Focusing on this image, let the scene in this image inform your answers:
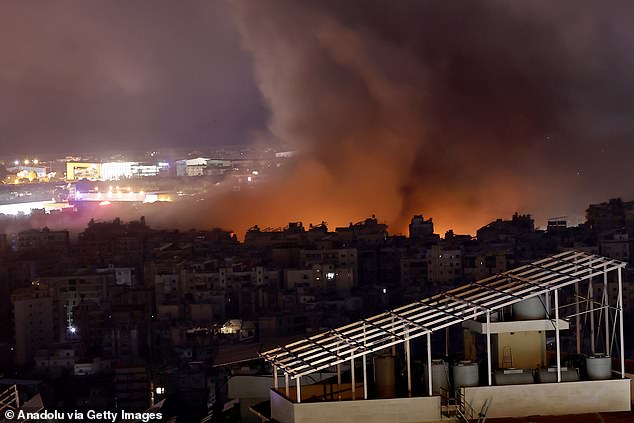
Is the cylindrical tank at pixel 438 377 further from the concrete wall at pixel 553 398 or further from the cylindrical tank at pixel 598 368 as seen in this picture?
the cylindrical tank at pixel 598 368

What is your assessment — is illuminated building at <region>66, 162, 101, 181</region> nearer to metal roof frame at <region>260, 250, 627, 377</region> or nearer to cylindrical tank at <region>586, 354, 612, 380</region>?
metal roof frame at <region>260, 250, 627, 377</region>

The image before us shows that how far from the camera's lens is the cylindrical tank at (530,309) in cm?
565

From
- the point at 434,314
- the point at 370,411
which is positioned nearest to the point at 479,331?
the point at 434,314

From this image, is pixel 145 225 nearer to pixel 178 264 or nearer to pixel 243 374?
pixel 178 264

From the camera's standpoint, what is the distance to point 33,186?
17656 millimetres

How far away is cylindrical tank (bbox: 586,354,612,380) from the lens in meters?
5.53

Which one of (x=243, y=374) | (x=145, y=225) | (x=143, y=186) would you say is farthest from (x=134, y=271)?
(x=243, y=374)

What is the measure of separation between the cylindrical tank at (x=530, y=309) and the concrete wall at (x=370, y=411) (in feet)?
1.70

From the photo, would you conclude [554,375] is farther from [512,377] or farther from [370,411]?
[370,411]

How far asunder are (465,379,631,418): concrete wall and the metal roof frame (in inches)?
11.3

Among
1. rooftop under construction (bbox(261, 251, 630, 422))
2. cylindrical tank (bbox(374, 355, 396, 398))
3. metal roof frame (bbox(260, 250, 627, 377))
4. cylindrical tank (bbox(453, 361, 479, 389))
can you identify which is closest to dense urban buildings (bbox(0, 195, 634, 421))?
metal roof frame (bbox(260, 250, 627, 377))

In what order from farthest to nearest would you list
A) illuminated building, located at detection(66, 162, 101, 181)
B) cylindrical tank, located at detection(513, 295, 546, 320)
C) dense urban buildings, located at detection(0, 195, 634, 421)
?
illuminated building, located at detection(66, 162, 101, 181)
dense urban buildings, located at detection(0, 195, 634, 421)
cylindrical tank, located at detection(513, 295, 546, 320)

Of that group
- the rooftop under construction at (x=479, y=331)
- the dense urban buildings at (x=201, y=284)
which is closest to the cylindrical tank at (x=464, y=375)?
the rooftop under construction at (x=479, y=331)

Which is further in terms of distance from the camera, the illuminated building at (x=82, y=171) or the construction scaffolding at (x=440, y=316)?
the illuminated building at (x=82, y=171)
